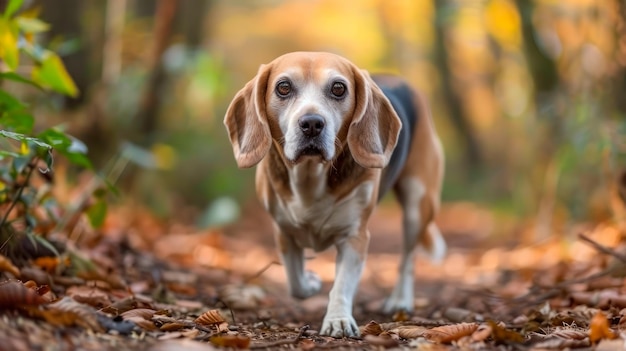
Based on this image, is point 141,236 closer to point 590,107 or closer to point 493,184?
point 590,107

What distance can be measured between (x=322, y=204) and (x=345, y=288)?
47cm

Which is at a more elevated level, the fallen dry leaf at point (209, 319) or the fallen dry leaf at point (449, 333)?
the fallen dry leaf at point (449, 333)

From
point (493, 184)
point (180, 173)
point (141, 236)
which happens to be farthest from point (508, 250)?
point (493, 184)

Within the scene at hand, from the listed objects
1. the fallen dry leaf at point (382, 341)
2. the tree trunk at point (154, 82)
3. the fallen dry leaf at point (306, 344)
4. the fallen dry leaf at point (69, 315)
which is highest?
the tree trunk at point (154, 82)

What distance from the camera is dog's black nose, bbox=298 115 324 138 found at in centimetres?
350

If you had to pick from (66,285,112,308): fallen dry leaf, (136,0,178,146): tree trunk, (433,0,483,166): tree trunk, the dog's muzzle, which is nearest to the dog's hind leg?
the dog's muzzle

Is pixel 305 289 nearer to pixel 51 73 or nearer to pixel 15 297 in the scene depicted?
pixel 51 73

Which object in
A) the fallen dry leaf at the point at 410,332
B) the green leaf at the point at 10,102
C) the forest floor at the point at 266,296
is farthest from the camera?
the green leaf at the point at 10,102

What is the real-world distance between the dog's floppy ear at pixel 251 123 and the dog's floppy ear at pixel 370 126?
1.42ft

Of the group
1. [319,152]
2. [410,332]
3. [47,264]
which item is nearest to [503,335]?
[410,332]

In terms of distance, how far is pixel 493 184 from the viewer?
14.4 meters

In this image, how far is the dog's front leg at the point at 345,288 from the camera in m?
3.47

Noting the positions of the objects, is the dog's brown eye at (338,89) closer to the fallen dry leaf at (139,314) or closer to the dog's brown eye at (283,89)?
the dog's brown eye at (283,89)

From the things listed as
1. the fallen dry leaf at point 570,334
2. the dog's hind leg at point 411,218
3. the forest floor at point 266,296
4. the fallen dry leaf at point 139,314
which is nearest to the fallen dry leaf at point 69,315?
the forest floor at point 266,296
